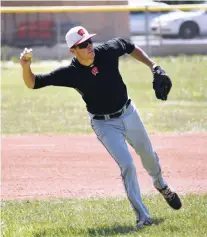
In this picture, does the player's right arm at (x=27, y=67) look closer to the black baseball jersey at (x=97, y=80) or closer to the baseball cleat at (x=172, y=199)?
the black baseball jersey at (x=97, y=80)

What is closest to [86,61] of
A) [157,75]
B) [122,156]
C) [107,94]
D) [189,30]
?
[107,94]

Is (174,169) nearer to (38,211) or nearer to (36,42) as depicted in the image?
(38,211)

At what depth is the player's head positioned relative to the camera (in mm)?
7273

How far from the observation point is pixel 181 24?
28.0m

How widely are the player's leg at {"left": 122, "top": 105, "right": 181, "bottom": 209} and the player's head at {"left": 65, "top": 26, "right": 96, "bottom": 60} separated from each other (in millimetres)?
689

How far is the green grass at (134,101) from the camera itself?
14641mm

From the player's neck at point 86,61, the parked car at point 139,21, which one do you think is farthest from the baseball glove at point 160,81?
the parked car at point 139,21

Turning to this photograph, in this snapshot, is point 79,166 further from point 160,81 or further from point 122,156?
point 122,156

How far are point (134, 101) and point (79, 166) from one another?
6.99m

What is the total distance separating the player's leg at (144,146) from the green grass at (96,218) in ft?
0.58

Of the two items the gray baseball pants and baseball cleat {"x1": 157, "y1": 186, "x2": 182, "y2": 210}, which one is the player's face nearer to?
the gray baseball pants

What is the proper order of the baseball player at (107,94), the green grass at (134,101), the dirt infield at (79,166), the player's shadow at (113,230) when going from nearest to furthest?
the player's shadow at (113,230) < the baseball player at (107,94) < the dirt infield at (79,166) < the green grass at (134,101)

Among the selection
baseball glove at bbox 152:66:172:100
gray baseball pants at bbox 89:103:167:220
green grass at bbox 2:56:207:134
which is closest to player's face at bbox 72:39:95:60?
gray baseball pants at bbox 89:103:167:220

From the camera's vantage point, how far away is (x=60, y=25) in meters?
27.3
